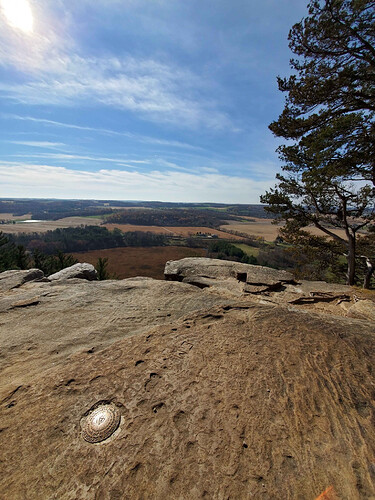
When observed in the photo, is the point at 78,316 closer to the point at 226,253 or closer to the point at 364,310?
the point at 364,310

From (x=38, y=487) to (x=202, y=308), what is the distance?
12.6ft

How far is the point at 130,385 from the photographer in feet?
10.4

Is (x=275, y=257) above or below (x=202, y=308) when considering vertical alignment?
below

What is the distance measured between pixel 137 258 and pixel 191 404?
53957 millimetres

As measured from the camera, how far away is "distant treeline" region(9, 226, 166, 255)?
62.1m

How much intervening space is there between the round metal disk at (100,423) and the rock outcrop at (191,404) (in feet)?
0.08

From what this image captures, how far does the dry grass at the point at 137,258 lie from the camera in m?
44.2

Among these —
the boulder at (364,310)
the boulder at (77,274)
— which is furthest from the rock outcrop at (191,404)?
the boulder at (77,274)

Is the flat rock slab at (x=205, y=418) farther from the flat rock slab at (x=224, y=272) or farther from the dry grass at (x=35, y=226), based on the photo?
the dry grass at (x=35, y=226)

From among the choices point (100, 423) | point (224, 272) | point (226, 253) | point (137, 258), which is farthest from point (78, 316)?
point (137, 258)

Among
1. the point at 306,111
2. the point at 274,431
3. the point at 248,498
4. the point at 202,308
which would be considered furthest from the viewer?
the point at 306,111

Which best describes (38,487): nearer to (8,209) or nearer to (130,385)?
(130,385)

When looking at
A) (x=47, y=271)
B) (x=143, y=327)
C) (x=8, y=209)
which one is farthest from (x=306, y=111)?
(x=8, y=209)

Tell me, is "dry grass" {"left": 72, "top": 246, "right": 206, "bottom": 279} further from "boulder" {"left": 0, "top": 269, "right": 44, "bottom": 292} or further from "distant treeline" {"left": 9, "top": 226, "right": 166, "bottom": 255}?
"boulder" {"left": 0, "top": 269, "right": 44, "bottom": 292}
